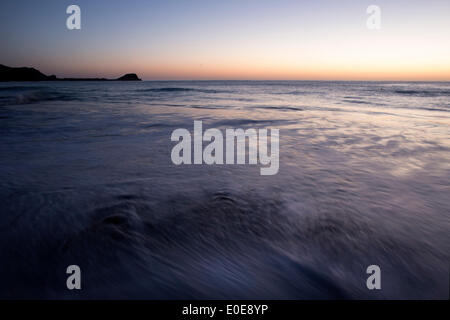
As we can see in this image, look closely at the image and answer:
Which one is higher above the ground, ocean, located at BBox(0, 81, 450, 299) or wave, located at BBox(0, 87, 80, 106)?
wave, located at BBox(0, 87, 80, 106)

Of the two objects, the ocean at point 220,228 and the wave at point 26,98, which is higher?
the wave at point 26,98

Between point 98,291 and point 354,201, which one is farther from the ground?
point 354,201

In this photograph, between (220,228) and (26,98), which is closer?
(220,228)

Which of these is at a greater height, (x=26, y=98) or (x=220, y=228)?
(x=26, y=98)

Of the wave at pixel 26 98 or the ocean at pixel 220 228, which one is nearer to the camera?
the ocean at pixel 220 228

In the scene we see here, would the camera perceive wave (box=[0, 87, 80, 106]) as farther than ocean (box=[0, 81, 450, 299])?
Yes

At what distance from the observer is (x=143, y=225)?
247 centimetres
